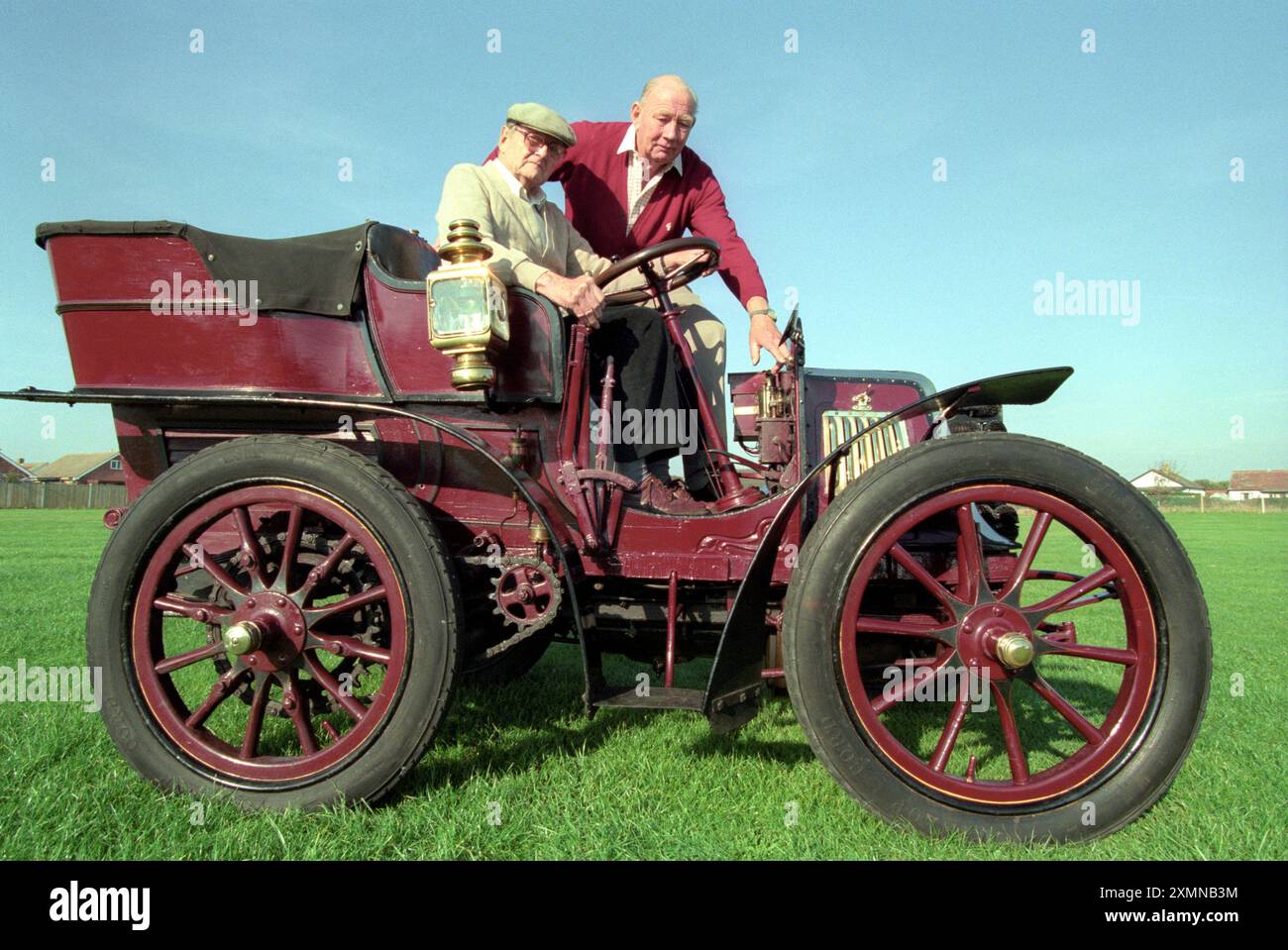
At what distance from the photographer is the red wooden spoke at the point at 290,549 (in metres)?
2.33

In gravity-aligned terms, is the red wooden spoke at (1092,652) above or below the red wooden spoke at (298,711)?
above

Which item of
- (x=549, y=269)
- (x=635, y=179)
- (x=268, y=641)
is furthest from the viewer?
(x=635, y=179)

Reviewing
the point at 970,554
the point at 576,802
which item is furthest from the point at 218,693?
the point at 970,554

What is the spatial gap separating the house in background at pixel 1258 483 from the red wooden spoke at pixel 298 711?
75.4 meters

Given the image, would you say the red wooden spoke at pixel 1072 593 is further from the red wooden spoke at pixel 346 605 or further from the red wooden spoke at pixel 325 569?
the red wooden spoke at pixel 325 569

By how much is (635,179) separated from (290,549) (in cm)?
250

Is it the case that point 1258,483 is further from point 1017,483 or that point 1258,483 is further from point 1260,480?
point 1017,483

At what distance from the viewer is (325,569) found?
231 cm

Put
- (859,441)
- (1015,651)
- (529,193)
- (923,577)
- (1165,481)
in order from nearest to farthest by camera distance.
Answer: (1015,651)
(923,577)
(529,193)
(859,441)
(1165,481)

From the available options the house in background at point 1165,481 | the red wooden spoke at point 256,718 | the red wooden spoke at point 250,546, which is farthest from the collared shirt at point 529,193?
the house in background at point 1165,481

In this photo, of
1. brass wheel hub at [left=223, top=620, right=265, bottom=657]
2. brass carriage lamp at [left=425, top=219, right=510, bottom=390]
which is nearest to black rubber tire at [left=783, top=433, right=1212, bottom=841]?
brass carriage lamp at [left=425, top=219, right=510, bottom=390]

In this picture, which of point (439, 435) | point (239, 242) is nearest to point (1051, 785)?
point (439, 435)
